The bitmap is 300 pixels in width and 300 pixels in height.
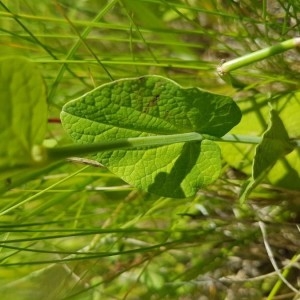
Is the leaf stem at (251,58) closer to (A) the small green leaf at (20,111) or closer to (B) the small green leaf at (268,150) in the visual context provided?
(B) the small green leaf at (268,150)

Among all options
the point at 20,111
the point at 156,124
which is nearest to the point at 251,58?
the point at 156,124

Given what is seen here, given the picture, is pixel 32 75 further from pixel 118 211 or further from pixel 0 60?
pixel 118 211

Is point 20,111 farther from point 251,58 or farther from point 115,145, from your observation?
point 251,58

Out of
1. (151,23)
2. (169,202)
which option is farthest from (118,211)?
(151,23)

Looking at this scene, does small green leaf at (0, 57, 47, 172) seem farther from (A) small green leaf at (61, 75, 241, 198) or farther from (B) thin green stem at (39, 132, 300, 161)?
(A) small green leaf at (61, 75, 241, 198)

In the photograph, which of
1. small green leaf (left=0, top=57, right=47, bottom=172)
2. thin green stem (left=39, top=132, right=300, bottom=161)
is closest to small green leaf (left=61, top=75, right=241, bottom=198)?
thin green stem (left=39, top=132, right=300, bottom=161)

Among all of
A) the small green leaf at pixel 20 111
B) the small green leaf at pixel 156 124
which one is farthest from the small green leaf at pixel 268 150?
the small green leaf at pixel 20 111
